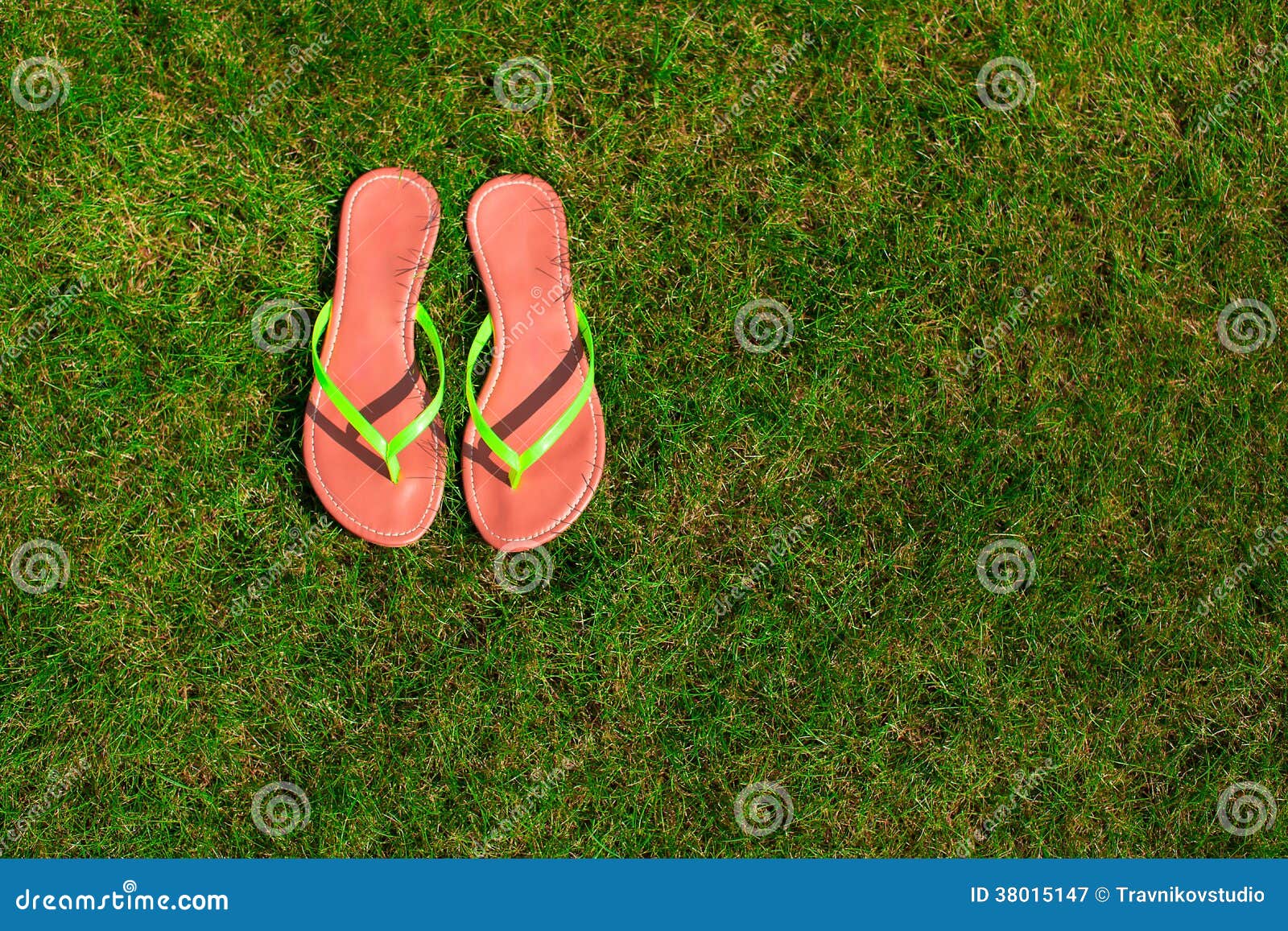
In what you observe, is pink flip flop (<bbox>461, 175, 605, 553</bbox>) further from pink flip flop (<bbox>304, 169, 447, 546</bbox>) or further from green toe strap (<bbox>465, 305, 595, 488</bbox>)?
pink flip flop (<bbox>304, 169, 447, 546</bbox>)

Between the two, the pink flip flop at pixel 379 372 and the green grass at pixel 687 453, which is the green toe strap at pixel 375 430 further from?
the green grass at pixel 687 453

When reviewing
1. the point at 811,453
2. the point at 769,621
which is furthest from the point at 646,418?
the point at 769,621

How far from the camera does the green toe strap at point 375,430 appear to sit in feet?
8.93

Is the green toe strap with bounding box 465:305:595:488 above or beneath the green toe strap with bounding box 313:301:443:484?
above

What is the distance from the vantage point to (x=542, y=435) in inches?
114

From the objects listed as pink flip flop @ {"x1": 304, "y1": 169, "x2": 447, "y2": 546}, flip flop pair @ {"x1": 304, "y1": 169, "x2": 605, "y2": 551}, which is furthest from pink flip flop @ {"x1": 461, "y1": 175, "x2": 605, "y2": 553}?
pink flip flop @ {"x1": 304, "y1": 169, "x2": 447, "y2": 546}

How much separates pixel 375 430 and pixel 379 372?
0.68 feet

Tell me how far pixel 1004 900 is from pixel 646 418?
76.7 inches

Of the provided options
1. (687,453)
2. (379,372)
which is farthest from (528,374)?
(687,453)

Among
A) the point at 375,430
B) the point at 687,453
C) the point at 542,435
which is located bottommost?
the point at 375,430

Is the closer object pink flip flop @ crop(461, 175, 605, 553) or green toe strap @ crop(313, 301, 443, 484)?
green toe strap @ crop(313, 301, 443, 484)

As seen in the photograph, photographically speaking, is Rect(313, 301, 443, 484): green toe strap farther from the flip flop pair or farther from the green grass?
the green grass

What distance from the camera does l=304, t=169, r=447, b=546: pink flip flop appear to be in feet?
9.35

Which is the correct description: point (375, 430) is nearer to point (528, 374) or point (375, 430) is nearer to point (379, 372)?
point (379, 372)
